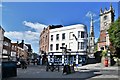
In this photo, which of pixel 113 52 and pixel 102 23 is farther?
pixel 102 23

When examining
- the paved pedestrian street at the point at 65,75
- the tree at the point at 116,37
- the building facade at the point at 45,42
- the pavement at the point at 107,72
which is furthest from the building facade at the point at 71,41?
the paved pedestrian street at the point at 65,75

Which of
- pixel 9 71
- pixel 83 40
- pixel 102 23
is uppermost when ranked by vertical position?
pixel 102 23

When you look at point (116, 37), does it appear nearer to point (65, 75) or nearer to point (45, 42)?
point (45, 42)

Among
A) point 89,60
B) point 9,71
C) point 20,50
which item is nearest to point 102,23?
point 89,60

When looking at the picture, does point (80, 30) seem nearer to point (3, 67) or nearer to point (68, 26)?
point (68, 26)

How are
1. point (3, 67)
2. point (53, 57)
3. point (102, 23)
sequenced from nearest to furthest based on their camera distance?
point (3, 67) → point (53, 57) → point (102, 23)

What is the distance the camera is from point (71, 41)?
57344 mm

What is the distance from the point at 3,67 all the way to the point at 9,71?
0.98 meters

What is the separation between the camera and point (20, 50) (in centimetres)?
11338

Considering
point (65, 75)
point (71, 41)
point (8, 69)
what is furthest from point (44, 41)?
point (8, 69)

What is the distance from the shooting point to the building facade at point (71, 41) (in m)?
56.6

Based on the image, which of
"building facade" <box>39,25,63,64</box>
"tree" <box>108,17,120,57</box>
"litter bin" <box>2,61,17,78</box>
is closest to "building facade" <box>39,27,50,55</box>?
"building facade" <box>39,25,63,64</box>

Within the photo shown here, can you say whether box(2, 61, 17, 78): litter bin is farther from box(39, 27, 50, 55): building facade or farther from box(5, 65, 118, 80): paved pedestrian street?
box(39, 27, 50, 55): building facade

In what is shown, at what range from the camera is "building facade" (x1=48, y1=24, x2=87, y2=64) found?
56.6 m
